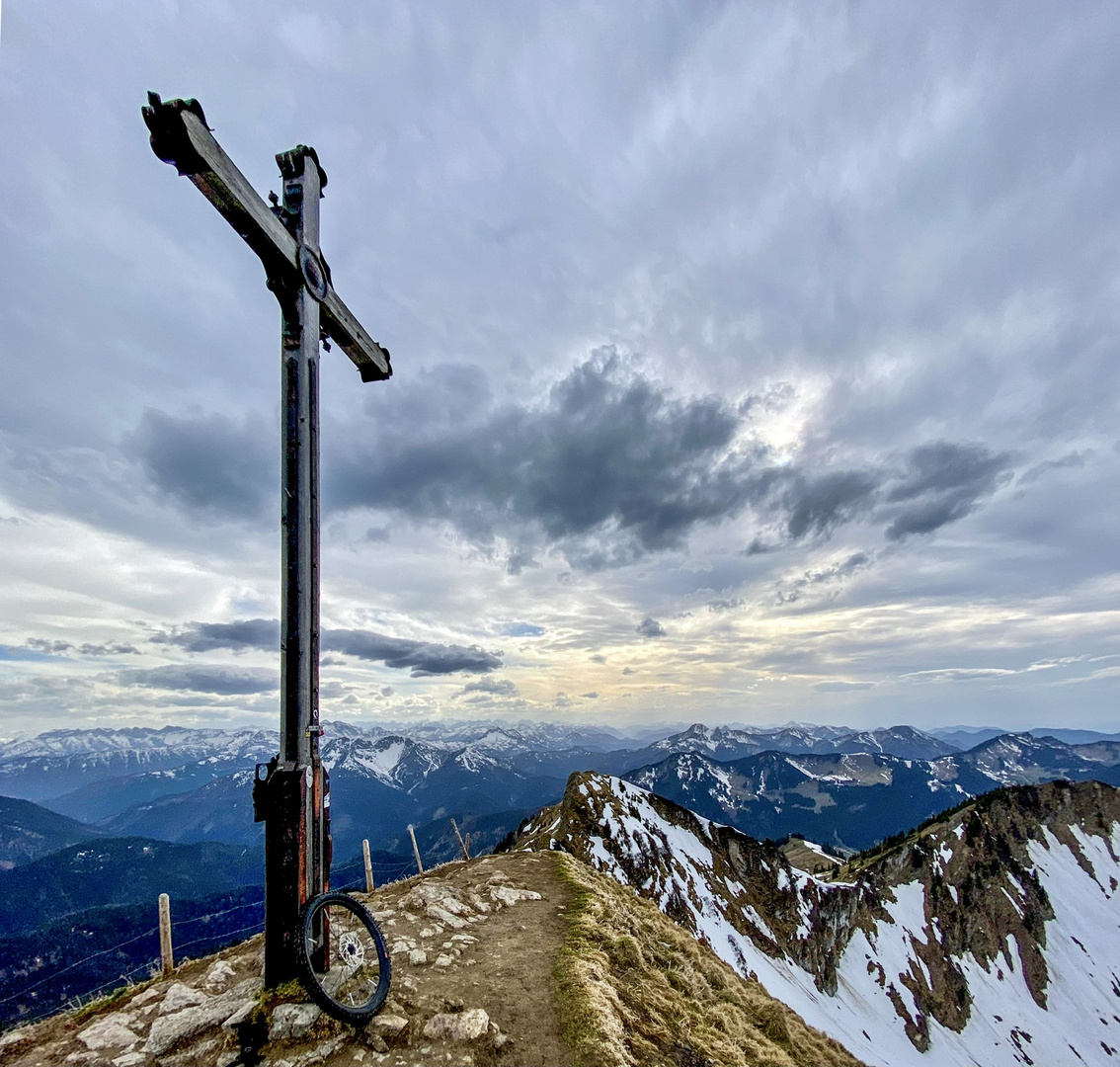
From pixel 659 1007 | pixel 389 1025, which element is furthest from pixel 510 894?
pixel 389 1025

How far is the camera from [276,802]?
8.40 meters

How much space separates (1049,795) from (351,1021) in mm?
194243

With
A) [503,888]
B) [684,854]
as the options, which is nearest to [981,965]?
[684,854]

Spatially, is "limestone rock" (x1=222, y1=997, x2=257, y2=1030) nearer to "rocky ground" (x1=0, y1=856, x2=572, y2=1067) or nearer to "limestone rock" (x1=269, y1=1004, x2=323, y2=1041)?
"rocky ground" (x1=0, y1=856, x2=572, y2=1067)

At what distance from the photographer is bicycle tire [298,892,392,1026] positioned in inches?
296

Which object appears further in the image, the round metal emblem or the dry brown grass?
the round metal emblem

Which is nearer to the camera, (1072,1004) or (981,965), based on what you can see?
(981,965)

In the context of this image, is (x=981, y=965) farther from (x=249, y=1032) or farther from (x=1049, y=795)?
(x=249, y=1032)

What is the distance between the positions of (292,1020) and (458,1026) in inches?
96.8

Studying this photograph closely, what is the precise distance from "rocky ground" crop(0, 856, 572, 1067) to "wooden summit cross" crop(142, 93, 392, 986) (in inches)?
33.4

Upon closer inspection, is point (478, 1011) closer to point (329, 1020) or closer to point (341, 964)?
point (329, 1020)

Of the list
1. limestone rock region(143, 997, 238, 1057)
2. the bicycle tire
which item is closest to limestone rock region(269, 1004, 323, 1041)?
the bicycle tire

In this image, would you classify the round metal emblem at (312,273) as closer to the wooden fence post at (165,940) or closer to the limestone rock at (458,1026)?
the wooden fence post at (165,940)

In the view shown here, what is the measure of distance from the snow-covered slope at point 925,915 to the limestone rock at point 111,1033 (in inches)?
1984
